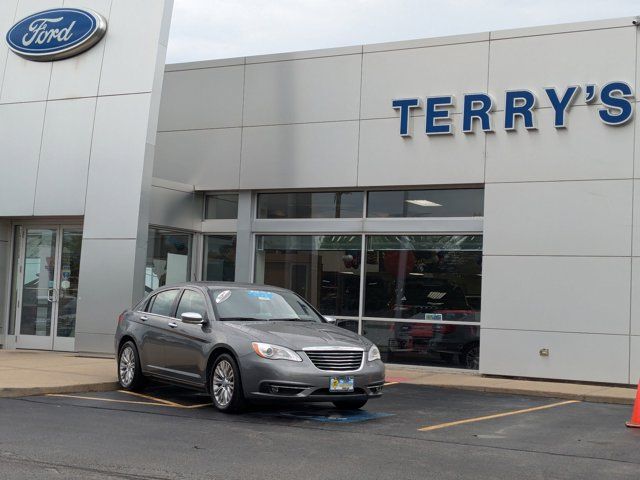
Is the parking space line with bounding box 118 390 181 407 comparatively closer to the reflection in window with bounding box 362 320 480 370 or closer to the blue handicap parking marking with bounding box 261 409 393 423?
the blue handicap parking marking with bounding box 261 409 393 423

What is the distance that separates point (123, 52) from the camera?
58.1 feet

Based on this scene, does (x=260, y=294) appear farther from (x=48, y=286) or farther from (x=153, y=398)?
(x=48, y=286)

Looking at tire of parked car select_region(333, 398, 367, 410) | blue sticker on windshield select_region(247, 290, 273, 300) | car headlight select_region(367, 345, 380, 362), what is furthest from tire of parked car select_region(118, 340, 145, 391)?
car headlight select_region(367, 345, 380, 362)

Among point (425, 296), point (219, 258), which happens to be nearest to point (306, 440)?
point (425, 296)

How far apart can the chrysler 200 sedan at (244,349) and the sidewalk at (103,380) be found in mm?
956

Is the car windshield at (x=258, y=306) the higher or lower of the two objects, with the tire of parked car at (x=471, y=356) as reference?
higher

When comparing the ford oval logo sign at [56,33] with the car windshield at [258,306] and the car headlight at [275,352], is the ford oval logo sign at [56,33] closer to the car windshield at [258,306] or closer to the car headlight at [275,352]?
the car windshield at [258,306]

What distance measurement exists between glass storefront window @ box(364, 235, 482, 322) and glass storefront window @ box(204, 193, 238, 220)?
3319mm

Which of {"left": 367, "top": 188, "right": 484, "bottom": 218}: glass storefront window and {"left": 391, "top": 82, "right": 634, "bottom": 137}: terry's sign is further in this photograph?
{"left": 367, "top": 188, "right": 484, "bottom": 218}: glass storefront window

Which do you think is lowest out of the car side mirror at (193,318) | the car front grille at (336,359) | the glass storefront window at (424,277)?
the car front grille at (336,359)

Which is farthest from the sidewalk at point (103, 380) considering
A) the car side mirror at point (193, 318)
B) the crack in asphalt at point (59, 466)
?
the crack in asphalt at point (59, 466)

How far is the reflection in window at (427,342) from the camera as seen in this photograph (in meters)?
16.8

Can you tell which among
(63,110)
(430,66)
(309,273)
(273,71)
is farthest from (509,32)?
(63,110)

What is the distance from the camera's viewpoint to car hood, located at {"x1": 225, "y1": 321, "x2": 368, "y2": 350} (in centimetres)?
1042
